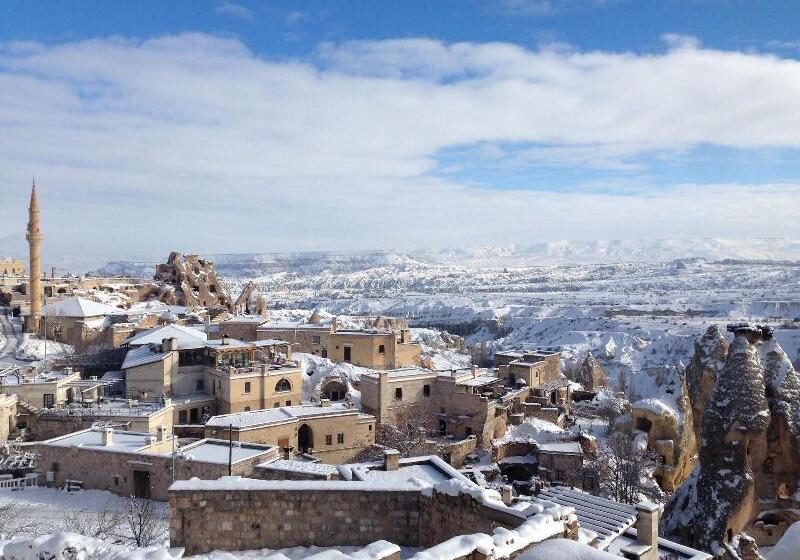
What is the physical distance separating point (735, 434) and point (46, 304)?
51.3 metres

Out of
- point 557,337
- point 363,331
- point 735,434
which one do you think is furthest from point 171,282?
point 557,337

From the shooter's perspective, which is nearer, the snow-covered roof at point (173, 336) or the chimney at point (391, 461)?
the chimney at point (391, 461)

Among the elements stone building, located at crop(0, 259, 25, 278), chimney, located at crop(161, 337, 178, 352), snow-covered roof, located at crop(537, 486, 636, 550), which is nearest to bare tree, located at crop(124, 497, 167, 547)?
snow-covered roof, located at crop(537, 486, 636, 550)

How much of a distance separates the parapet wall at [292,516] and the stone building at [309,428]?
20330 millimetres

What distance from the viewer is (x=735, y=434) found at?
21.2 m

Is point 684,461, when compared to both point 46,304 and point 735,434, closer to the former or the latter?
point 735,434

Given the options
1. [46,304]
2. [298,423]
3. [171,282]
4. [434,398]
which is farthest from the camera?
[171,282]

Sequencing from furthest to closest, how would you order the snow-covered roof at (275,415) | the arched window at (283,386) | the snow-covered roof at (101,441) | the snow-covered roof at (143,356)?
the arched window at (283,386) < the snow-covered roof at (143,356) < the snow-covered roof at (275,415) < the snow-covered roof at (101,441)

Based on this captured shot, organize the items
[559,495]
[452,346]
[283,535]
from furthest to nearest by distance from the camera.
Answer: [452,346]
[559,495]
[283,535]

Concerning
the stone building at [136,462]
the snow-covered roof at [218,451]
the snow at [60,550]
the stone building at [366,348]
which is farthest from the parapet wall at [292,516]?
the stone building at [366,348]

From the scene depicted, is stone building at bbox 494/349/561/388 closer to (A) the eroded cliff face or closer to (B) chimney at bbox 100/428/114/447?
(A) the eroded cliff face

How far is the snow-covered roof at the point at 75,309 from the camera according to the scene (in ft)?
163

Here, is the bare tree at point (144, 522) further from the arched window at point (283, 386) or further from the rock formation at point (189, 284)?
the rock formation at point (189, 284)

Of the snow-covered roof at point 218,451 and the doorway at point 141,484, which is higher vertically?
the snow-covered roof at point 218,451
